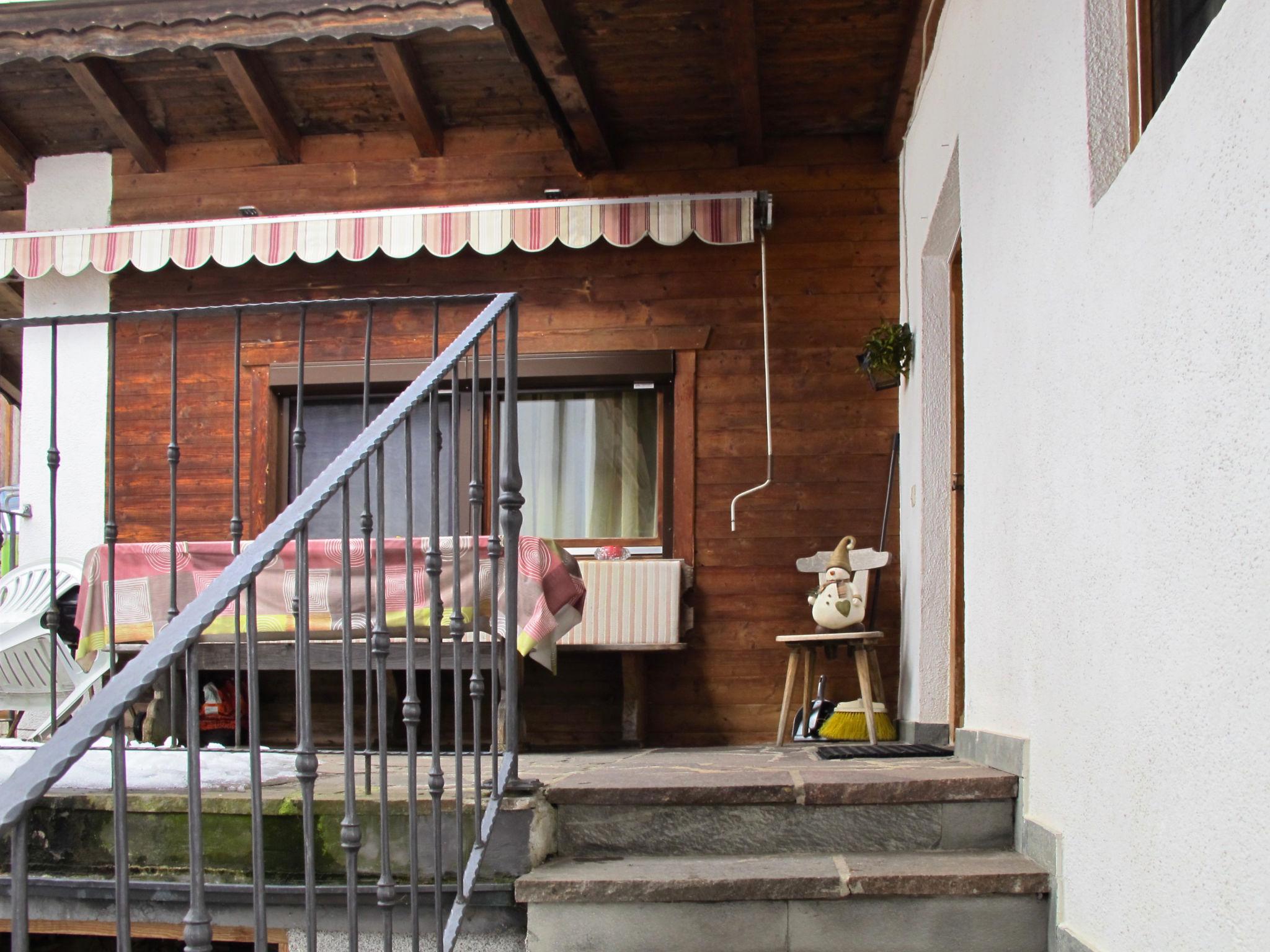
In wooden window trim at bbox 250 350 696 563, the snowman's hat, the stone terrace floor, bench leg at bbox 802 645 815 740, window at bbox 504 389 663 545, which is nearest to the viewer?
the stone terrace floor

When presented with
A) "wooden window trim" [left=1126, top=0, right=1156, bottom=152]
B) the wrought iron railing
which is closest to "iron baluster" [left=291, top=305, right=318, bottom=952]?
the wrought iron railing

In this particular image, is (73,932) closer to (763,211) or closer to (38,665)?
(38,665)

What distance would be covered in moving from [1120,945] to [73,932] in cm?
187

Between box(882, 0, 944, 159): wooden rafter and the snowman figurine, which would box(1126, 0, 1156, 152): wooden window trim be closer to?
box(882, 0, 944, 159): wooden rafter

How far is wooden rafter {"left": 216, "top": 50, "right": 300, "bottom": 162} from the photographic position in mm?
5359

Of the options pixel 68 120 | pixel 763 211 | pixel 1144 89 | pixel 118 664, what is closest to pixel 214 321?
pixel 68 120

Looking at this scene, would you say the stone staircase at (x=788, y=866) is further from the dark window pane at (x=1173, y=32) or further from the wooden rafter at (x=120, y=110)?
the wooden rafter at (x=120, y=110)

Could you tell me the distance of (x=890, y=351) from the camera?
15.8ft

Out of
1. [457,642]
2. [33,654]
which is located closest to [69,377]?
[33,654]

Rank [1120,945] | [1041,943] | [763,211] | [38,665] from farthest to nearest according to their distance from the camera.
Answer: [763,211] < [38,665] < [1041,943] < [1120,945]

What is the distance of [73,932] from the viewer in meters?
2.47

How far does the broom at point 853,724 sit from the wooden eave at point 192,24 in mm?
2834

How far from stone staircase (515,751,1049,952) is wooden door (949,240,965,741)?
146 cm

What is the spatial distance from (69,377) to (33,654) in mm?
1944
